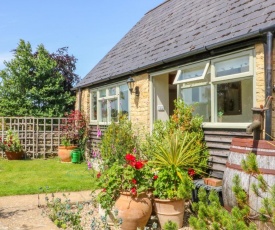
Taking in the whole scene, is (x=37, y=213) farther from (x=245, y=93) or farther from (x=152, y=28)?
(x=152, y=28)

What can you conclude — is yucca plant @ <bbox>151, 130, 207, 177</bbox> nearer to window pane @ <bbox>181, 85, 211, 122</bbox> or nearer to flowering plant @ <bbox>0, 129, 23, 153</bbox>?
window pane @ <bbox>181, 85, 211, 122</bbox>

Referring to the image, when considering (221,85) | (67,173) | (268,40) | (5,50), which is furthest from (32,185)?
(5,50)

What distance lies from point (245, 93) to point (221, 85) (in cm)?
57

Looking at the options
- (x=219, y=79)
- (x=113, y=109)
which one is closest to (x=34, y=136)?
(x=113, y=109)

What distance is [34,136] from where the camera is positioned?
1355 cm

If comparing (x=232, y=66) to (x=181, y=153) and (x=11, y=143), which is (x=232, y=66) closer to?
(x=181, y=153)

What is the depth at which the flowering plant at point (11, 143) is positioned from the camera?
1287cm

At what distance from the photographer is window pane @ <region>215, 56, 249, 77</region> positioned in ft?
17.8

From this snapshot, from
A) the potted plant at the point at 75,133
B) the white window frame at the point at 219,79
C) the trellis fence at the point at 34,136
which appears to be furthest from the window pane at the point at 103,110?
the white window frame at the point at 219,79

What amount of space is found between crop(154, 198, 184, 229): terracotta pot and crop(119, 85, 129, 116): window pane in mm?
5280

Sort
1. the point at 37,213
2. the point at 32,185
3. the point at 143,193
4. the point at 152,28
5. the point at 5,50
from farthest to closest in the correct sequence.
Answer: the point at 5,50, the point at 152,28, the point at 32,185, the point at 37,213, the point at 143,193

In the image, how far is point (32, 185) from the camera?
760 cm

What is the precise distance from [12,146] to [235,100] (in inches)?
395

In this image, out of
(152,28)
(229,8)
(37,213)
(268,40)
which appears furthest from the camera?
(152,28)
